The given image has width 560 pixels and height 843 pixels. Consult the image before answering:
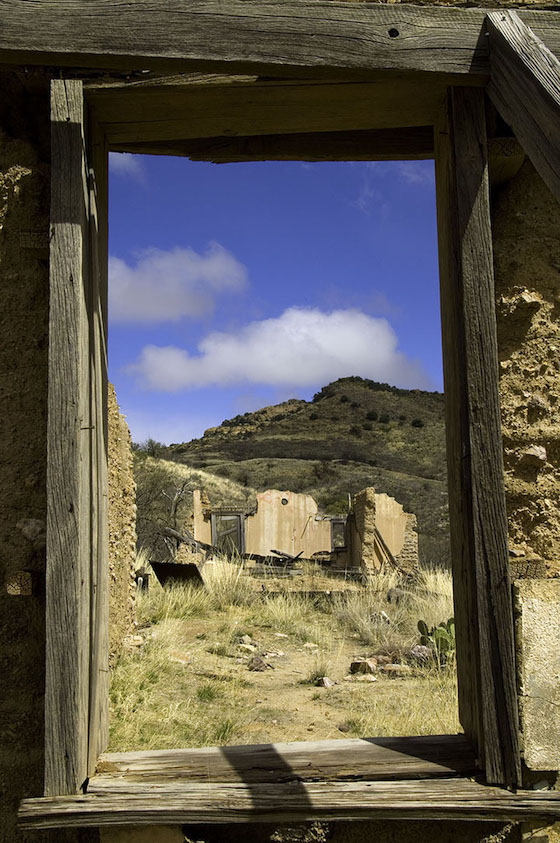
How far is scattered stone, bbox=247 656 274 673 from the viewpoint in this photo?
6406 millimetres

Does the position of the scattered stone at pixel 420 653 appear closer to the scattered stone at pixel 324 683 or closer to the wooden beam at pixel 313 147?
the scattered stone at pixel 324 683

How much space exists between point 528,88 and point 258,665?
5494 millimetres

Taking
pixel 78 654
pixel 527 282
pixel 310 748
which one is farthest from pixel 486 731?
pixel 527 282

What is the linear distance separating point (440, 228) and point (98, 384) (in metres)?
1.43

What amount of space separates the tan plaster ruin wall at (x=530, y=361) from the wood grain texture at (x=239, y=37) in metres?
0.51

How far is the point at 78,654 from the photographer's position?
221 centimetres

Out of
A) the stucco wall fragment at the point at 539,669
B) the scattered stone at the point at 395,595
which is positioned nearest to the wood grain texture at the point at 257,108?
the stucco wall fragment at the point at 539,669

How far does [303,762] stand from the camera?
235 cm

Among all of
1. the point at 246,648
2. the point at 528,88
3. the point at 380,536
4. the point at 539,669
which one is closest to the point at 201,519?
the point at 380,536

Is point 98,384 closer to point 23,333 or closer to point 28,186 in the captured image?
point 23,333

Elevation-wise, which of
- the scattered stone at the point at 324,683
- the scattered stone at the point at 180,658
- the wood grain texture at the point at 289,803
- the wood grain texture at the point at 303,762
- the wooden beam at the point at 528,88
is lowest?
the scattered stone at the point at 324,683

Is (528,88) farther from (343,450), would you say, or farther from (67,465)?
(343,450)

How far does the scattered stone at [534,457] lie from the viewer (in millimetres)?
2412

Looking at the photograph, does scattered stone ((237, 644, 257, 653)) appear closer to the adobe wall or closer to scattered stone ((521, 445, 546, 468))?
the adobe wall
